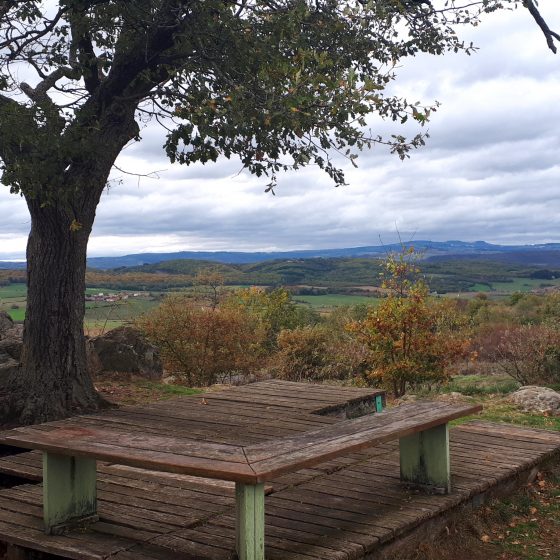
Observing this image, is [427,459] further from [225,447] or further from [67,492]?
A: [67,492]

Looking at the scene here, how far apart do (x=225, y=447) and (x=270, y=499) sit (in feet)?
3.70

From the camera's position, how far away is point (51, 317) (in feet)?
27.4

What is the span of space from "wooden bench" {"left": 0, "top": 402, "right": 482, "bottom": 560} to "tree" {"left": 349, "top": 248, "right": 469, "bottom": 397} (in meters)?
6.97

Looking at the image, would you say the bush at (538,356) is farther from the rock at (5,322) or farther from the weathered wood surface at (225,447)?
the rock at (5,322)

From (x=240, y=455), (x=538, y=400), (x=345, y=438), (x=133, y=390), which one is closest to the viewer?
(x=240, y=455)

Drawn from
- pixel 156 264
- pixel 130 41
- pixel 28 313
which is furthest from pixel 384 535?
pixel 156 264

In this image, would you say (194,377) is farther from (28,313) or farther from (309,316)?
(309,316)

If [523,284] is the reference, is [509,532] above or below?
above

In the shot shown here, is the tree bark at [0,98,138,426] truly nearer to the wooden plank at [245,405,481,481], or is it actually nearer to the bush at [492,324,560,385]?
the wooden plank at [245,405,481,481]

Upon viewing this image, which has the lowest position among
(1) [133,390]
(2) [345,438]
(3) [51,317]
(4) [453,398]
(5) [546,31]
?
(4) [453,398]

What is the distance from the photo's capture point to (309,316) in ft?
99.1

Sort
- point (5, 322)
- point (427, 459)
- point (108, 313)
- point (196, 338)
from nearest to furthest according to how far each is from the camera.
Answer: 1. point (427, 459)
2. point (5, 322)
3. point (108, 313)
4. point (196, 338)

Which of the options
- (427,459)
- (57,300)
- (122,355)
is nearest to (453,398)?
(122,355)

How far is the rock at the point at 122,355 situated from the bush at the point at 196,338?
2998 millimetres
